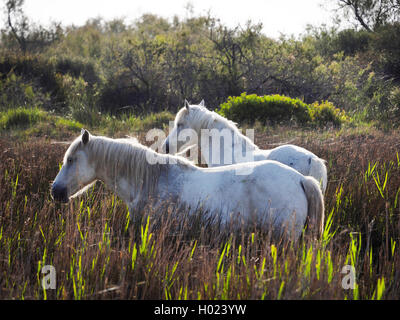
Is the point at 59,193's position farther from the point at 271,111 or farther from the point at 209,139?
the point at 271,111

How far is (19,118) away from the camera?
10.6 m

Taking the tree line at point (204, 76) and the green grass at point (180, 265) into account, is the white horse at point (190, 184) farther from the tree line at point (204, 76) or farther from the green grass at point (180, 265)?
the tree line at point (204, 76)

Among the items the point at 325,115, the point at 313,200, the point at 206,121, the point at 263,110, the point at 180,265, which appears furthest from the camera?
the point at 325,115

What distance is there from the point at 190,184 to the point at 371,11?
80.3ft

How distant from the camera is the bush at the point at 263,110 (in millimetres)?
10242

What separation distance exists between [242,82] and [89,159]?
10.8 metres

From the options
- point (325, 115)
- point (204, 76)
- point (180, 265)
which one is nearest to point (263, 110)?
point (325, 115)

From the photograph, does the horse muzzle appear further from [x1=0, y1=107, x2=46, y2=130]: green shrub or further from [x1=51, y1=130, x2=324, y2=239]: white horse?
[x1=0, y1=107, x2=46, y2=130]: green shrub

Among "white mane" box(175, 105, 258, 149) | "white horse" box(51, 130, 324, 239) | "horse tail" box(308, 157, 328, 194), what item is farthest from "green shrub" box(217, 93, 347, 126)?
"white horse" box(51, 130, 324, 239)

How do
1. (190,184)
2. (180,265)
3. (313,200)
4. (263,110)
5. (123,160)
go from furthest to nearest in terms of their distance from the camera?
(263,110), (123,160), (190,184), (313,200), (180,265)

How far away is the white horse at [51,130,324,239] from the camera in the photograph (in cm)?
318

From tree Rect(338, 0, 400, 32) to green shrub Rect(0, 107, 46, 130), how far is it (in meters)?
19.2
